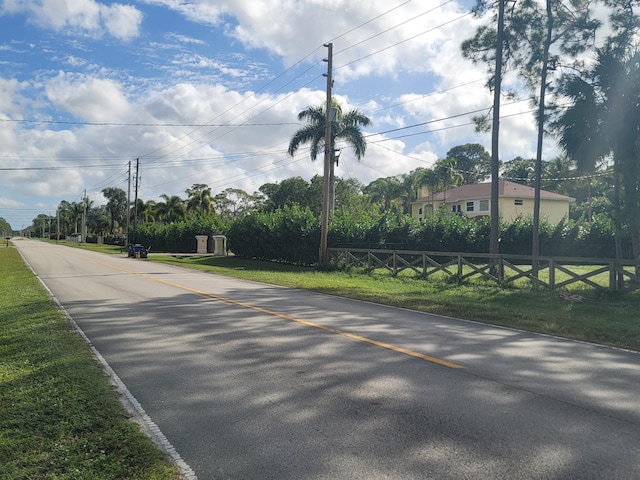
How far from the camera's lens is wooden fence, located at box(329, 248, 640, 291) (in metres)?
15.0

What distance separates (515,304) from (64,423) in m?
12.3

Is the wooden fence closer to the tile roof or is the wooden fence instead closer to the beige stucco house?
the beige stucco house

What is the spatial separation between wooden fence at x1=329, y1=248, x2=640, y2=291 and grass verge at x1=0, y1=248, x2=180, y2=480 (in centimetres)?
1391

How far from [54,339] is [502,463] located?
719cm

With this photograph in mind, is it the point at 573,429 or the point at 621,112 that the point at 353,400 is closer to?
the point at 573,429

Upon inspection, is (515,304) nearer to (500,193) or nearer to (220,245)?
(220,245)

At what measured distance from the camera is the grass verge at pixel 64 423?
3812 mm

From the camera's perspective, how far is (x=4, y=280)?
2036cm

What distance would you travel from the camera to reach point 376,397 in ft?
17.9

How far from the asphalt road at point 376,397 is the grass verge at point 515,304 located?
1173 mm

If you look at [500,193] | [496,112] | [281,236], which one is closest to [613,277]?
[496,112]

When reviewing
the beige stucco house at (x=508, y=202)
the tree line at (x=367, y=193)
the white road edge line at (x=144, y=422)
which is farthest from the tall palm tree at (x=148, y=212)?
the white road edge line at (x=144, y=422)

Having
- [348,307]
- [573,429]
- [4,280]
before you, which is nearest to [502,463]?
[573,429]

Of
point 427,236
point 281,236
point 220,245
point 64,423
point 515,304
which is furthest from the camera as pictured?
point 220,245
